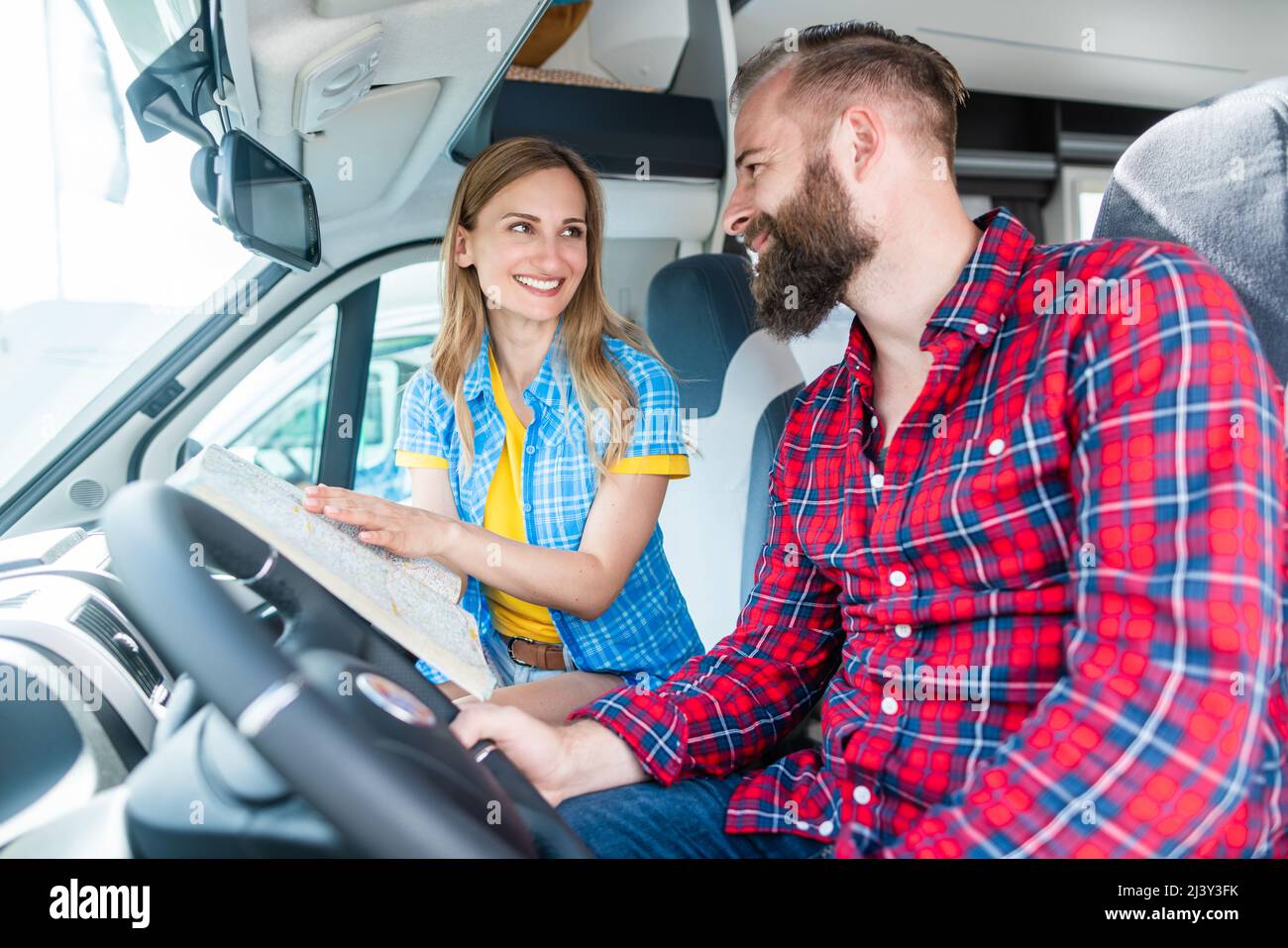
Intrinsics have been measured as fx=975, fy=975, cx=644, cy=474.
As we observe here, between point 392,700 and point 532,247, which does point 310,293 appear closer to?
point 532,247

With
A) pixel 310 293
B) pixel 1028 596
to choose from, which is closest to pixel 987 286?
pixel 1028 596

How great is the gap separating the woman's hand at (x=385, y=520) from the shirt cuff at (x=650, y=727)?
27 centimetres

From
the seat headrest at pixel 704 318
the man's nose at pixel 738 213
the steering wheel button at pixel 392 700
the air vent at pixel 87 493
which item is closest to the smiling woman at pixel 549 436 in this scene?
the seat headrest at pixel 704 318

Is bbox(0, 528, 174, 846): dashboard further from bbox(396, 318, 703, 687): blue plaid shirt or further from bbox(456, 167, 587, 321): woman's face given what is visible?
bbox(456, 167, 587, 321): woman's face

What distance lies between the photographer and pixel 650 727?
105 centimetres

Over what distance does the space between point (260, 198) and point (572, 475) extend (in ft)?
1.80

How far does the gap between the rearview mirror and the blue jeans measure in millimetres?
763

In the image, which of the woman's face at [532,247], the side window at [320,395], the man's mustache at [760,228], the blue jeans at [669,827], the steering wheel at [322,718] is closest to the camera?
the steering wheel at [322,718]

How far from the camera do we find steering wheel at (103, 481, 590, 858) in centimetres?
53

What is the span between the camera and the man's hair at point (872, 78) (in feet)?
3.48

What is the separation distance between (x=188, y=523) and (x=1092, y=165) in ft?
9.53

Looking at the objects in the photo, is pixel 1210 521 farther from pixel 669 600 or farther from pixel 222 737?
pixel 669 600

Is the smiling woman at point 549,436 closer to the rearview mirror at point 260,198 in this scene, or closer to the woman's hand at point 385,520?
the woman's hand at point 385,520

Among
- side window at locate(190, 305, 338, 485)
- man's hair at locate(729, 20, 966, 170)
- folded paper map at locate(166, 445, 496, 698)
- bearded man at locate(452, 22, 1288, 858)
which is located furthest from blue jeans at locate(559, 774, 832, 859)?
side window at locate(190, 305, 338, 485)
